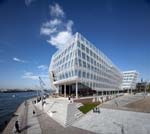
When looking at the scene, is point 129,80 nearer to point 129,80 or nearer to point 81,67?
point 129,80

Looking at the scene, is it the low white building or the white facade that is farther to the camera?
the white facade

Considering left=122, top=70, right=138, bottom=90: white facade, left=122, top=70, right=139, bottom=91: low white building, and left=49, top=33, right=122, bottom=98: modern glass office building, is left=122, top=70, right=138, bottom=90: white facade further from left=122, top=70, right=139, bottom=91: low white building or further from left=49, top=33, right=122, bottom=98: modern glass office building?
left=49, top=33, right=122, bottom=98: modern glass office building

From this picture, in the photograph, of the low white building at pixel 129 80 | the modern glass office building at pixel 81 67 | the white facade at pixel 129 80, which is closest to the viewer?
the modern glass office building at pixel 81 67

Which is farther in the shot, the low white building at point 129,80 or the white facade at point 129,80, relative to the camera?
the white facade at point 129,80

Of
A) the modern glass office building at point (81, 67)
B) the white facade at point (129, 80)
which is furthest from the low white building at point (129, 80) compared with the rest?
the modern glass office building at point (81, 67)

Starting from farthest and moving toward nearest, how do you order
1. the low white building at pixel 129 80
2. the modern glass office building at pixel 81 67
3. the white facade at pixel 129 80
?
1. the white facade at pixel 129 80
2. the low white building at pixel 129 80
3. the modern glass office building at pixel 81 67

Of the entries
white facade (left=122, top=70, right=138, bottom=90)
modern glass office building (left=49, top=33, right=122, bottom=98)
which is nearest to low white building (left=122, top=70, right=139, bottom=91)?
white facade (left=122, top=70, right=138, bottom=90)

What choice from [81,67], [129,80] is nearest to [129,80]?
[129,80]

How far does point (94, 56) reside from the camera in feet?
202

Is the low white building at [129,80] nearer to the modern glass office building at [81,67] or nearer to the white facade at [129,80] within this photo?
the white facade at [129,80]

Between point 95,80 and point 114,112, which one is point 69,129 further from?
point 95,80

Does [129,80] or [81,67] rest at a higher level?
[81,67]

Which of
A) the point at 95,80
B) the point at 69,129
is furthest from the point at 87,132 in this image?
the point at 95,80

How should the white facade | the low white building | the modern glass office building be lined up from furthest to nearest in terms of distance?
the white facade
the low white building
the modern glass office building
